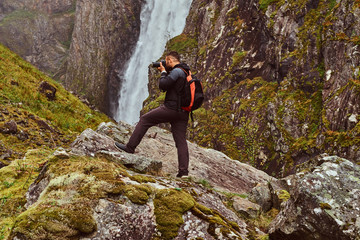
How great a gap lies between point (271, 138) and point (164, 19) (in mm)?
38459

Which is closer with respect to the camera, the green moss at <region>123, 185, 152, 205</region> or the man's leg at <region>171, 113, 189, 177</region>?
the green moss at <region>123, 185, 152, 205</region>

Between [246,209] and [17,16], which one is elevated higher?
[17,16]

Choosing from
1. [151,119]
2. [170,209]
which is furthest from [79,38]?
[170,209]

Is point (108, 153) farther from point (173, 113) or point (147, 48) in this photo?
point (147, 48)

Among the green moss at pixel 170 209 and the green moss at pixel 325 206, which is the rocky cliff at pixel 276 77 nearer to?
the green moss at pixel 325 206

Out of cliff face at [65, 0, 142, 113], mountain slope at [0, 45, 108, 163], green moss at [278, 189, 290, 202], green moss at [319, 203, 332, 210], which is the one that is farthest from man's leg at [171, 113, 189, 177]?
cliff face at [65, 0, 142, 113]

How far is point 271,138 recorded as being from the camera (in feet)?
68.3

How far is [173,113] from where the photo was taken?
6414 mm

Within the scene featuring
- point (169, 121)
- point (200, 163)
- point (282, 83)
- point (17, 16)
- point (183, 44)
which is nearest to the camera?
point (169, 121)

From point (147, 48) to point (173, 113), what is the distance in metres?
48.6

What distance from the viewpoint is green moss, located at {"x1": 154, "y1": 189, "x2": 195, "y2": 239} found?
3.52 meters

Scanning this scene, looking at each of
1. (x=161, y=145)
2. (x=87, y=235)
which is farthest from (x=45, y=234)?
(x=161, y=145)

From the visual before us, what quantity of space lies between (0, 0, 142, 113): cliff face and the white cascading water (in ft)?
19.1

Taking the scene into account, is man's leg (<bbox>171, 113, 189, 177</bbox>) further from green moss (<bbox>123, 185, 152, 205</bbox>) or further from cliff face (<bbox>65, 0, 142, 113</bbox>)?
cliff face (<bbox>65, 0, 142, 113</bbox>)
